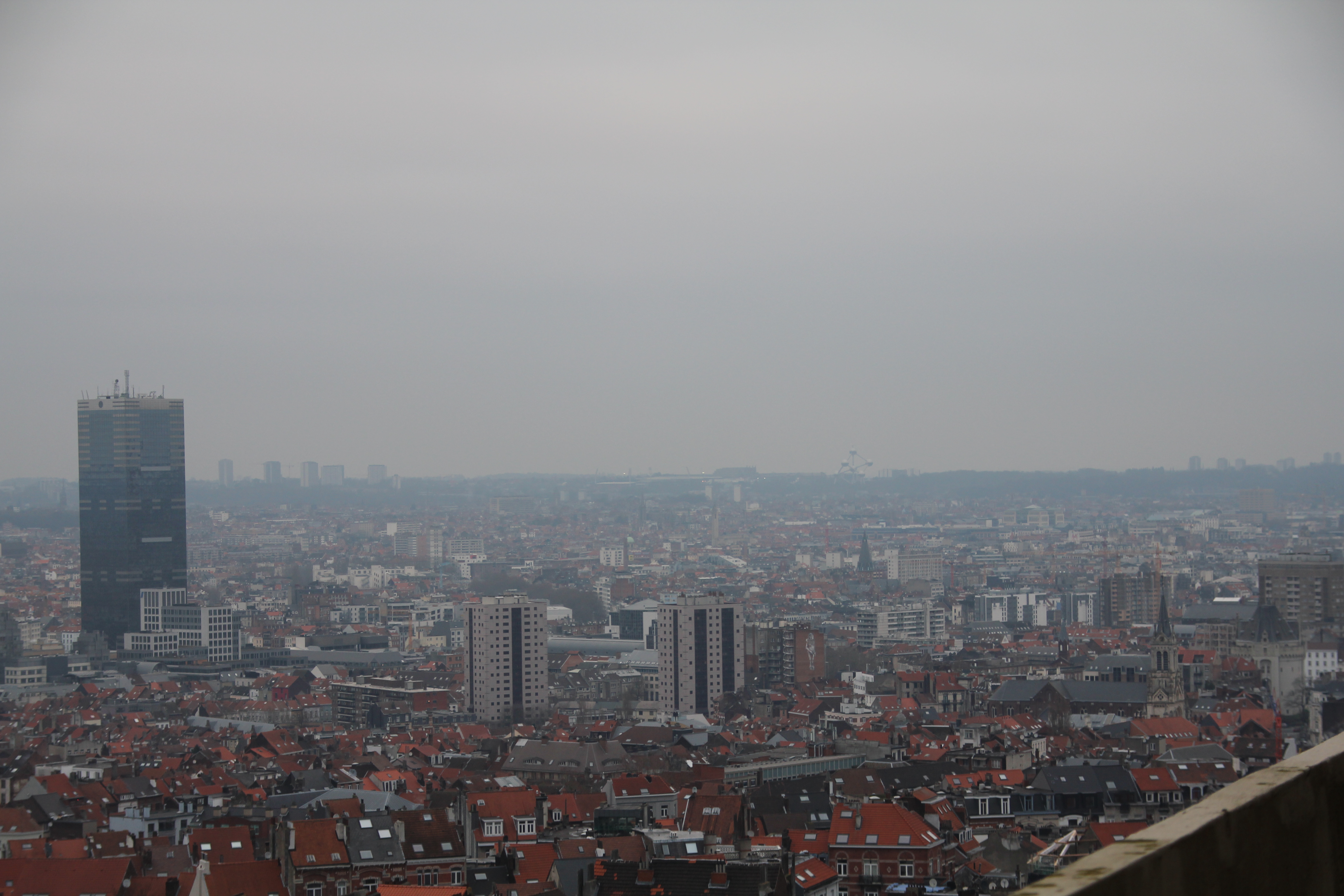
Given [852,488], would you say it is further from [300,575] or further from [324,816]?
[324,816]

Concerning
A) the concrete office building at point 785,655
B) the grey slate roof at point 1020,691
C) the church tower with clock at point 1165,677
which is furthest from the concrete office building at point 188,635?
the church tower with clock at point 1165,677

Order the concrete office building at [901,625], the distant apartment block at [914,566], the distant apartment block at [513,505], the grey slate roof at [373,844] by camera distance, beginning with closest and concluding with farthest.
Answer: the grey slate roof at [373,844] < the concrete office building at [901,625] < the distant apartment block at [914,566] < the distant apartment block at [513,505]

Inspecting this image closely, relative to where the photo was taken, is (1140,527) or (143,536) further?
(1140,527)

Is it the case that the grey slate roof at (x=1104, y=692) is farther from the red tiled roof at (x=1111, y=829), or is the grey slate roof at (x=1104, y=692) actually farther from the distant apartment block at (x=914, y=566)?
the distant apartment block at (x=914, y=566)

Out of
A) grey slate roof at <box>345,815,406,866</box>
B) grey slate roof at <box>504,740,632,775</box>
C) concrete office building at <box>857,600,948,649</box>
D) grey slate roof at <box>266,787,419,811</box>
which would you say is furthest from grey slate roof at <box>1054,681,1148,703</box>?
grey slate roof at <box>345,815,406,866</box>

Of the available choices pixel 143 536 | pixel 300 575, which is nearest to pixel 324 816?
pixel 143 536

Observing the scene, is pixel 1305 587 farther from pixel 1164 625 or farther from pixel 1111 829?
pixel 1111 829
